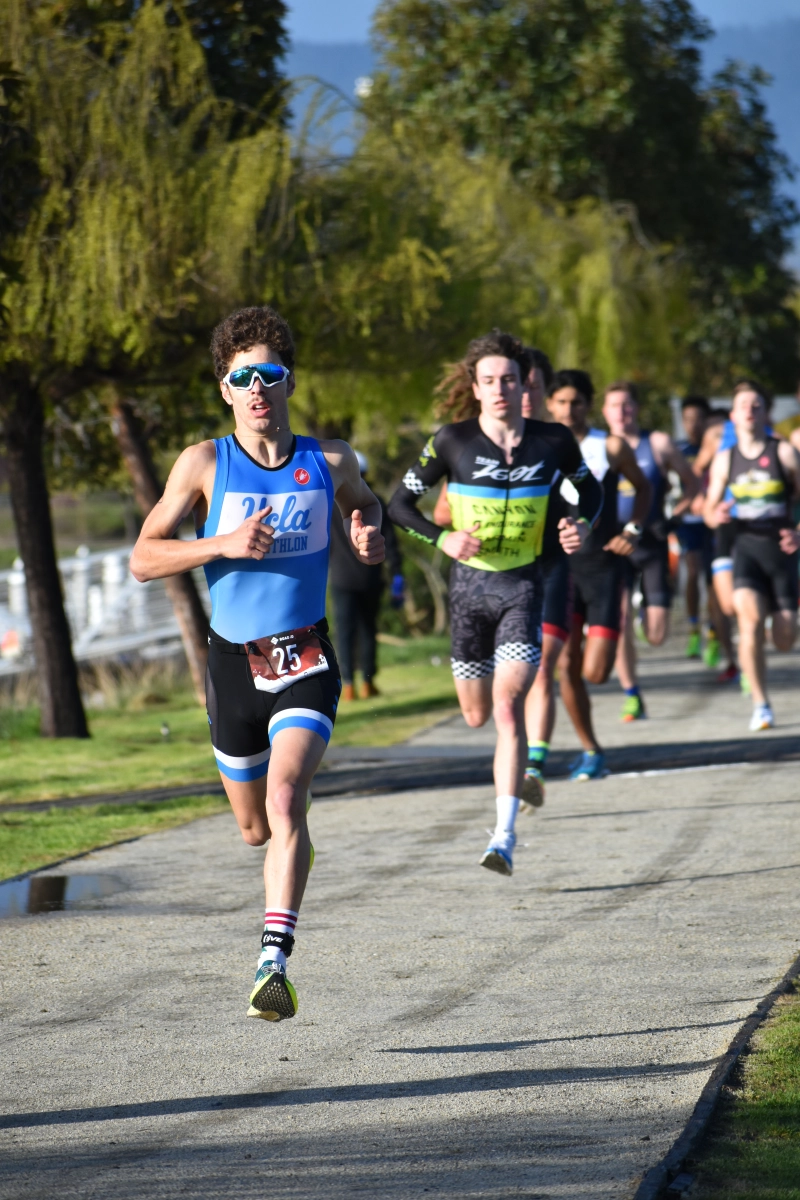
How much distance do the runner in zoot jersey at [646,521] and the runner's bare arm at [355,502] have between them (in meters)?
4.95

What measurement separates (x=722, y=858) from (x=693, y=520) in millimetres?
9254

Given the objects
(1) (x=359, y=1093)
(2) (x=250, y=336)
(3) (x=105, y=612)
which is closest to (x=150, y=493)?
(3) (x=105, y=612)

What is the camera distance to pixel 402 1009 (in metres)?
5.17

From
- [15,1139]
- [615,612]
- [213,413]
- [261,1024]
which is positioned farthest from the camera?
[213,413]

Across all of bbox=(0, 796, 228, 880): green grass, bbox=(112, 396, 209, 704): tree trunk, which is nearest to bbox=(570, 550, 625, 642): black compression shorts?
bbox=(0, 796, 228, 880): green grass

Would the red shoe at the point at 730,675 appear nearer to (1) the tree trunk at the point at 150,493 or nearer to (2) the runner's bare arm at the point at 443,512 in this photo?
(1) the tree trunk at the point at 150,493

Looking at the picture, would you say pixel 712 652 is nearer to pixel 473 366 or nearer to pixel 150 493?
pixel 150 493

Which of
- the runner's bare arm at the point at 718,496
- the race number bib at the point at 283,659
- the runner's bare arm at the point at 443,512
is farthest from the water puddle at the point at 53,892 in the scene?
the runner's bare arm at the point at 718,496

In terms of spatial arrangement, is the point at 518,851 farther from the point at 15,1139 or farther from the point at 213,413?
the point at 213,413

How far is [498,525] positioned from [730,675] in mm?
8325

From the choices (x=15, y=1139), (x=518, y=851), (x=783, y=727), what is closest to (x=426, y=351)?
(x=783, y=727)


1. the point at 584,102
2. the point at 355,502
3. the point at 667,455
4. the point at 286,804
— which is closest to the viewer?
the point at 286,804

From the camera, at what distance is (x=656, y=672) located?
1675 cm

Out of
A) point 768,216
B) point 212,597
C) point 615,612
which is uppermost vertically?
point 768,216
